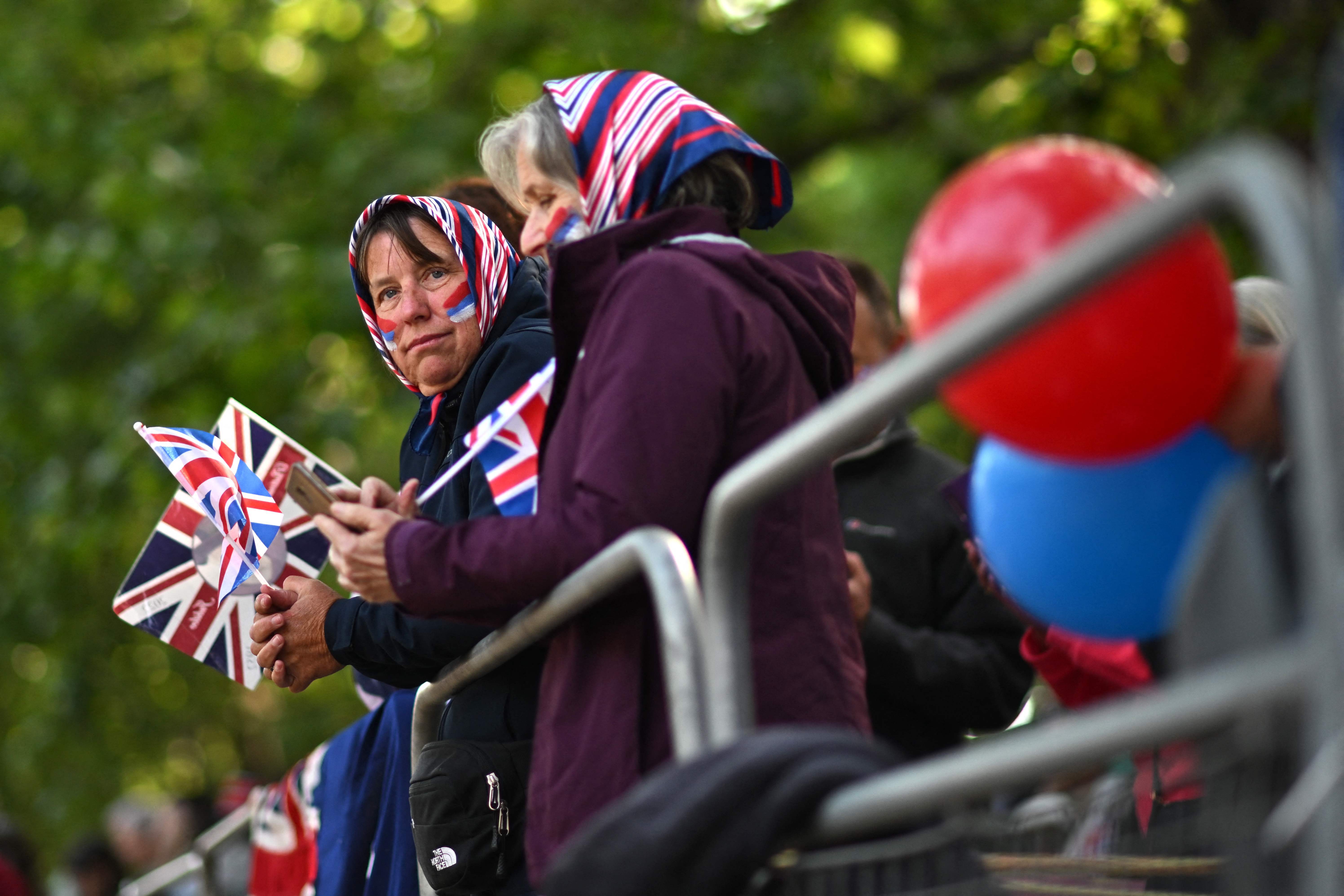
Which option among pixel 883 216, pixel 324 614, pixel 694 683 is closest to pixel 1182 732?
pixel 694 683

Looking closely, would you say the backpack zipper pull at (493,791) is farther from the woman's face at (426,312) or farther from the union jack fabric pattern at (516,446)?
the woman's face at (426,312)

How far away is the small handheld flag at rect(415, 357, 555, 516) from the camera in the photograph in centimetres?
242

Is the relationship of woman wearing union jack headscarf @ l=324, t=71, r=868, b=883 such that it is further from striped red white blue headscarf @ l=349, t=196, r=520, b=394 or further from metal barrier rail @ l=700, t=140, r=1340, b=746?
striped red white blue headscarf @ l=349, t=196, r=520, b=394

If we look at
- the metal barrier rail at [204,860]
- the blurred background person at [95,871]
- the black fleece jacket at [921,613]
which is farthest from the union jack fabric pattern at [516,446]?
the blurred background person at [95,871]

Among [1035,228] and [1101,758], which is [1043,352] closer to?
[1035,228]

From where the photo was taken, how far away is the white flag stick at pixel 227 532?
2.79 meters

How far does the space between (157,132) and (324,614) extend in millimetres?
6246

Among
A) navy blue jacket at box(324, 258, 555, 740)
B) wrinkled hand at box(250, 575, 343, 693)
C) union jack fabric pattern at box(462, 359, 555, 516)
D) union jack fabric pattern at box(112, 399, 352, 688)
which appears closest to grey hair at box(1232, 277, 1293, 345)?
union jack fabric pattern at box(462, 359, 555, 516)

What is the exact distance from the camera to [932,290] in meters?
1.61

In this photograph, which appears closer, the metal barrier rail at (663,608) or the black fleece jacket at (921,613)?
the metal barrier rail at (663,608)

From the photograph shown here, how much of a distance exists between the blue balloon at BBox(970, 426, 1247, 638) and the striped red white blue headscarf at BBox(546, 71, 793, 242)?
0.89 metres

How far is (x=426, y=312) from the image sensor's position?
10.2 ft

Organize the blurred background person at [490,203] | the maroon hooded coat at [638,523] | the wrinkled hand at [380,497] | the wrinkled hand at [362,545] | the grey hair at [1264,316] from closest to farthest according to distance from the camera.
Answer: the grey hair at [1264,316] < the maroon hooded coat at [638,523] < the wrinkled hand at [362,545] < the wrinkled hand at [380,497] < the blurred background person at [490,203]

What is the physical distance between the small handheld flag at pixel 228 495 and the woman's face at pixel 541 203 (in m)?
0.66
